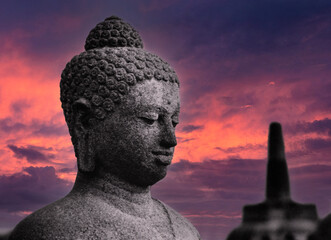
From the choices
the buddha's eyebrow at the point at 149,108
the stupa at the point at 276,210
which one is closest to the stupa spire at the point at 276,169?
the stupa at the point at 276,210

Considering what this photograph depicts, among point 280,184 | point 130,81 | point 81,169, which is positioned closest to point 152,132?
point 130,81

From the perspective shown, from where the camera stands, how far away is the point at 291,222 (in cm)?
1003

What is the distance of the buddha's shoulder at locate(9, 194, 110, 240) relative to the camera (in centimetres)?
485

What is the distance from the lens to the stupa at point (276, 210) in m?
9.44

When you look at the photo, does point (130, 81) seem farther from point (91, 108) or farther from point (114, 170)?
point (114, 170)

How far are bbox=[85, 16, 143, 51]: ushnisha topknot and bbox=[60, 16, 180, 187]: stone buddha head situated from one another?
0.26 m

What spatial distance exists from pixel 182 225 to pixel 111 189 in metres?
1.26

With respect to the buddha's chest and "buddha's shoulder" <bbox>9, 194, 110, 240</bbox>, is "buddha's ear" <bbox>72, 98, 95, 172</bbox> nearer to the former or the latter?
"buddha's shoulder" <bbox>9, 194, 110, 240</bbox>

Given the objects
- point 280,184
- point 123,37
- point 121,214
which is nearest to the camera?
point 121,214

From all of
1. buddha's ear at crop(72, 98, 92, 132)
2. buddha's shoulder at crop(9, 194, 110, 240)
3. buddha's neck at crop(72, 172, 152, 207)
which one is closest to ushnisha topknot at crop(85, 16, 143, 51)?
buddha's ear at crop(72, 98, 92, 132)

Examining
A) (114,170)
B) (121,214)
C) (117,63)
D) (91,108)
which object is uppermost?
(117,63)

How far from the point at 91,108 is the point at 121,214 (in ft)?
4.68

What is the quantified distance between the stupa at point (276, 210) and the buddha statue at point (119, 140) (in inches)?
167

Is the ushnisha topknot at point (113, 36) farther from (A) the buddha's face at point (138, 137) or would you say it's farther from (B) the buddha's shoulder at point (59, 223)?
(B) the buddha's shoulder at point (59, 223)
